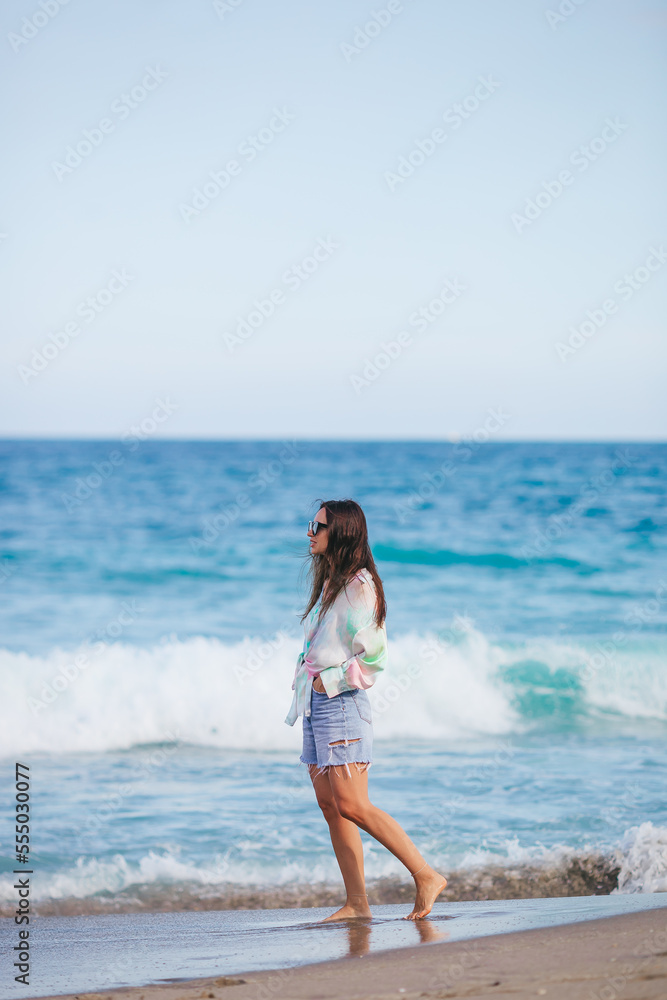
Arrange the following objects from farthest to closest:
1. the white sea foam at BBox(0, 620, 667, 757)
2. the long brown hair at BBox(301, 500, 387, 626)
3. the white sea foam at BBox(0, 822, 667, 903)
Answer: the white sea foam at BBox(0, 620, 667, 757), the white sea foam at BBox(0, 822, 667, 903), the long brown hair at BBox(301, 500, 387, 626)

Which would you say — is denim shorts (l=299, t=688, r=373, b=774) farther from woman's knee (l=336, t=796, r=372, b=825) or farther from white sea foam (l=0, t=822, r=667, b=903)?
white sea foam (l=0, t=822, r=667, b=903)

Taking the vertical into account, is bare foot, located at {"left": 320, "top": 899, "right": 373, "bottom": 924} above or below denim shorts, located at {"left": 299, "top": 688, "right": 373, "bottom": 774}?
below

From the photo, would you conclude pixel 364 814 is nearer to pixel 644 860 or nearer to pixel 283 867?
pixel 283 867

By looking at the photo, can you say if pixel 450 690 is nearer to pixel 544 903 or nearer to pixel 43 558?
pixel 544 903

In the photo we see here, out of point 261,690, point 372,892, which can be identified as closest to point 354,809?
point 372,892

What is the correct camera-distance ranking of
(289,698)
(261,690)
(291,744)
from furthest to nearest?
(261,690), (289,698), (291,744)

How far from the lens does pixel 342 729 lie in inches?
143

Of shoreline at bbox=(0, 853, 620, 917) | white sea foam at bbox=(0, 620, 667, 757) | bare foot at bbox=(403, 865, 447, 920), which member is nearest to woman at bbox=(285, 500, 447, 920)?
bare foot at bbox=(403, 865, 447, 920)

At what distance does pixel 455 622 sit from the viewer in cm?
1269

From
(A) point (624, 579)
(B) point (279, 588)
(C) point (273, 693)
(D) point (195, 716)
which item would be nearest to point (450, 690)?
(C) point (273, 693)

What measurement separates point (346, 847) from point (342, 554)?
3.95 feet

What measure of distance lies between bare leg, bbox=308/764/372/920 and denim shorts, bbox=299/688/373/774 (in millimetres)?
90

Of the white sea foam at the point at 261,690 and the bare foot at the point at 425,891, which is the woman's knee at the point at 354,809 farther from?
the white sea foam at the point at 261,690

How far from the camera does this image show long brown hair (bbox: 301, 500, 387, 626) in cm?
371
